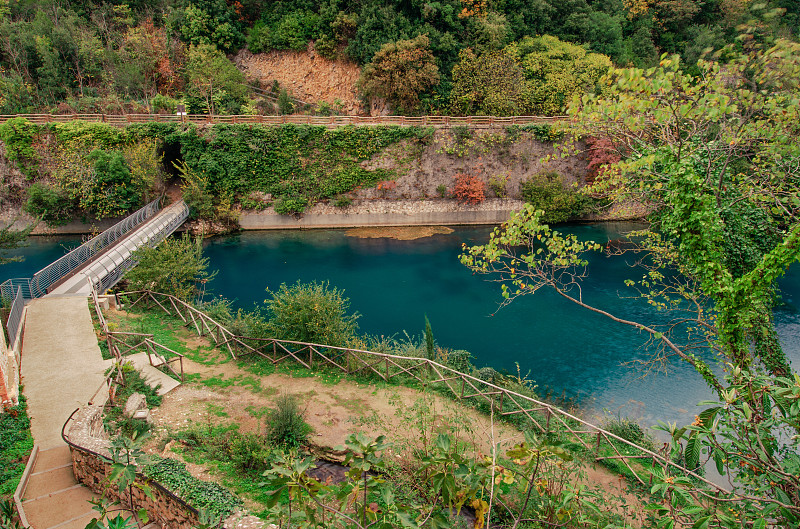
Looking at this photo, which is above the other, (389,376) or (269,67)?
(269,67)

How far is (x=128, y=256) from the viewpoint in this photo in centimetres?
1897

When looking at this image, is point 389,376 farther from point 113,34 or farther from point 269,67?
point 113,34

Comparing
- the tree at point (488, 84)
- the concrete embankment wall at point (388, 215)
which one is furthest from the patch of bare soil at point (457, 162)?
the tree at point (488, 84)

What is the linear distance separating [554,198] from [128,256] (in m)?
23.2

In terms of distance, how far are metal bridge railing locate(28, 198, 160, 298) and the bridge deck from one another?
1.05 feet

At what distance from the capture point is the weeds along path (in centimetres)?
941

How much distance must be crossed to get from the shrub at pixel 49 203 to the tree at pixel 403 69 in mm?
18953

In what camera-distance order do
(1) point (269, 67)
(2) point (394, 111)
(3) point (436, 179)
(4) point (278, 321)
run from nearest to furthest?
(4) point (278, 321) → (3) point (436, 179) → (2) point (394, 111) → (1) point (269, 67)

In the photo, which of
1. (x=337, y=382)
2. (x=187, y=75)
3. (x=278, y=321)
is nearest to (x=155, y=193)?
(x=187, y=75)

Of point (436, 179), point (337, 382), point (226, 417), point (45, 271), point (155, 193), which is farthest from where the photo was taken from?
point (436, 179)

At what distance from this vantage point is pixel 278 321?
548 inches

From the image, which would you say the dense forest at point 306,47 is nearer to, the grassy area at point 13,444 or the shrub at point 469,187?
the shrub at point 469,187

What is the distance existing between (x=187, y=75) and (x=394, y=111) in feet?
49.1

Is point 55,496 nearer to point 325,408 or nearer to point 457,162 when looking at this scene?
point 325,408
